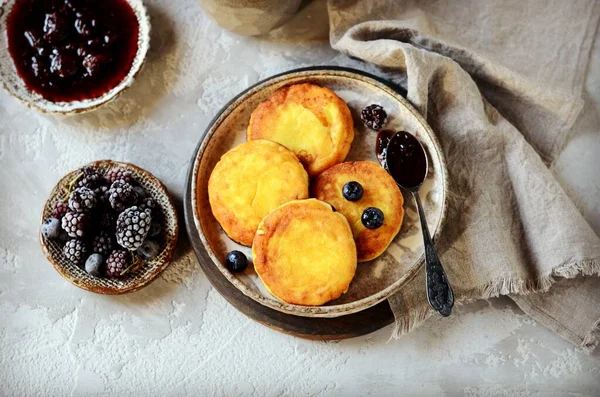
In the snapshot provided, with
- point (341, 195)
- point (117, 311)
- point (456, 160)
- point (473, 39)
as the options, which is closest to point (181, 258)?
point (117, 311)

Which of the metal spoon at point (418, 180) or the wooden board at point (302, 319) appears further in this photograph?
the wooden board at point (302, 319)

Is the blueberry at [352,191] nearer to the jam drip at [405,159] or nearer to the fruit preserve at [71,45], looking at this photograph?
the jam drip at [405,159]

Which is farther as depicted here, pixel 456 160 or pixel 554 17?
pixel 554 17

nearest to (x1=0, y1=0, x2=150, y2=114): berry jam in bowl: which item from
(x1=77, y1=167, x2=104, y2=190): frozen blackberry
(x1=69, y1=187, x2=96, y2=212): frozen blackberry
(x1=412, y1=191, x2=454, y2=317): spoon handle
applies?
(x1=77, y1=167, x2=104, y2=190): frozen blackberry

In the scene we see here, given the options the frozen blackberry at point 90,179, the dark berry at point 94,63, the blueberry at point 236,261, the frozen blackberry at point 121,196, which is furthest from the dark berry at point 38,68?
the blueberry at point 236,261

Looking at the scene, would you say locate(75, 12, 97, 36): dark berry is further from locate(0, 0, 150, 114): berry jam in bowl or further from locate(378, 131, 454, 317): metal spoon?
locate(378, 131, 454, 317): metal spoon

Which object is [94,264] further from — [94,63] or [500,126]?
[500,126]

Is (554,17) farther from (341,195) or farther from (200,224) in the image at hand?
(200,224)
